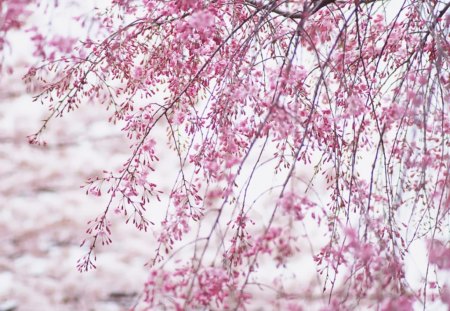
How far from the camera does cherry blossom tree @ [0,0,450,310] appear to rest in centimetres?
103

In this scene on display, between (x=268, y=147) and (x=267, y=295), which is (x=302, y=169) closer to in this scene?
(x=268, y=147)

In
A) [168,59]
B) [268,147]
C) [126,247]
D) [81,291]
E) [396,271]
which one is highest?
[268,147]

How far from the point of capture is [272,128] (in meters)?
1.35

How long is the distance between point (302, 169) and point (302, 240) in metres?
0.32

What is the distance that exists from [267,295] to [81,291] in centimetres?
80

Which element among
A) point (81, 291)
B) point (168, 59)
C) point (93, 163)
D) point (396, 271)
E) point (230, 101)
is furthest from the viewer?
point (93, 163)

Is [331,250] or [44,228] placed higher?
[44,228]

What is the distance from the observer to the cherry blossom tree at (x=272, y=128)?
3.39ft

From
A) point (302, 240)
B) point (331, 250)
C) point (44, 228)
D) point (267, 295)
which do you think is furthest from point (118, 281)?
point (331, 250)

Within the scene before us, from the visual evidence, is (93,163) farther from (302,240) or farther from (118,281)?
(302,240)

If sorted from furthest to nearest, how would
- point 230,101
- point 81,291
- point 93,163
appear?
point 93,163
point 81,291
point 230,101

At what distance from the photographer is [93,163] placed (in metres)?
2.29

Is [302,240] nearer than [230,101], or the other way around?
[230,101]

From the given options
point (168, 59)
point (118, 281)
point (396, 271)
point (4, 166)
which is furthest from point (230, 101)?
point (4, 166)
